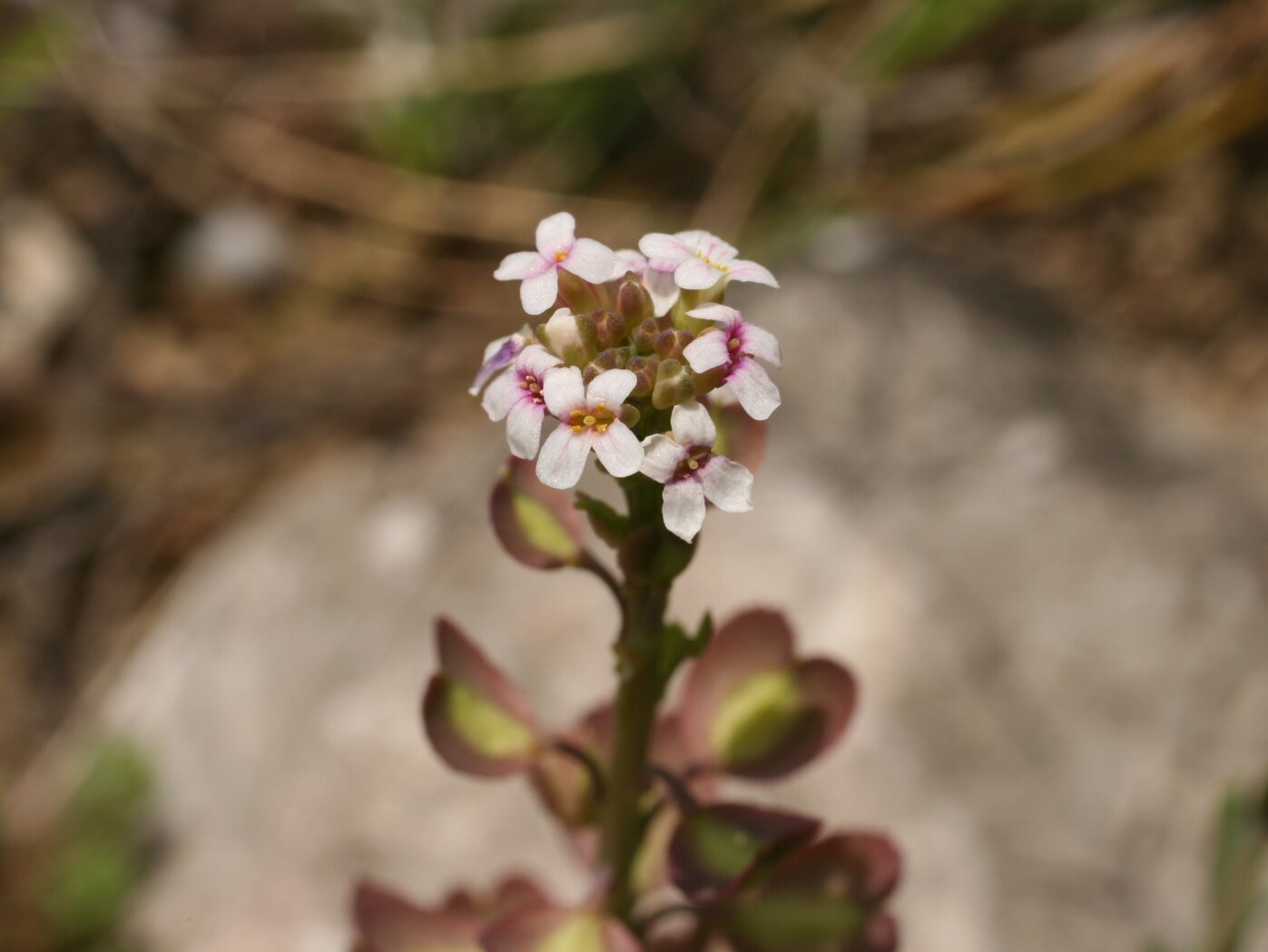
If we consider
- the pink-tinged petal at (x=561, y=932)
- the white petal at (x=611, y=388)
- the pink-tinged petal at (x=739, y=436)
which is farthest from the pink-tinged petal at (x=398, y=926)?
the white petal at (x=611, y=388)

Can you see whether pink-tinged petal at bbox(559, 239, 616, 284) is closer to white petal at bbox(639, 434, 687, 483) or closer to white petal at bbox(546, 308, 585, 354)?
white petal at bbox(546, 308, 585, 354)

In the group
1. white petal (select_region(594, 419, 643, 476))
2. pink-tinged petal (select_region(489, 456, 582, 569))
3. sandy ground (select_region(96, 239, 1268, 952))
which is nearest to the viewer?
white petal (select_region(594, 419, 643, 476))

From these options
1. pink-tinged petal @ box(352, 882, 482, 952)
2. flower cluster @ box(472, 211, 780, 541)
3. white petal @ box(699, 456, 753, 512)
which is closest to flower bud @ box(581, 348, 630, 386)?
flower cluster @ box(472, 211, 780, 541)

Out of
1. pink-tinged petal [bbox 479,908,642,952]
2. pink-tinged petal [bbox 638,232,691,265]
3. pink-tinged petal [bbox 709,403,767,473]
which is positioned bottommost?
pink-tinged petal [bbox 479,908,642,952]

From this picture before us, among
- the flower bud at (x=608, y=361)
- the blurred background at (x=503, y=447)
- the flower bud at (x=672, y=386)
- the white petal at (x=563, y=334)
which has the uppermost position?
the blurred background at (x=503, y=447)

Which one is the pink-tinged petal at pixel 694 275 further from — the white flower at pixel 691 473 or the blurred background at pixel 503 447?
the blurred background at pixel 503 447

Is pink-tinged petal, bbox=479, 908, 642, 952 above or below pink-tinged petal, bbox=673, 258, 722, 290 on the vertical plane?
below

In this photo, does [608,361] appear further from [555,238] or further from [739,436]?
[739,436]
